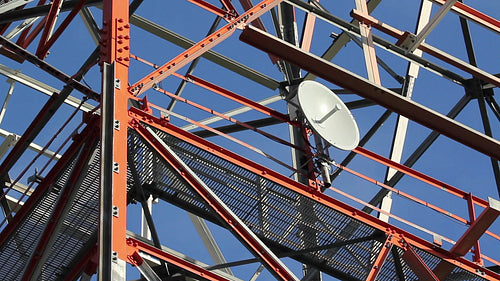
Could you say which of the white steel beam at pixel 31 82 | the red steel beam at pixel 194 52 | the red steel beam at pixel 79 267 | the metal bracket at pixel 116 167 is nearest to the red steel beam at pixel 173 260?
the metal bracket at pixel 116 167

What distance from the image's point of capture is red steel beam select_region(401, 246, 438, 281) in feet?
71.1

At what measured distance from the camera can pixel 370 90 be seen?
72.2 ft

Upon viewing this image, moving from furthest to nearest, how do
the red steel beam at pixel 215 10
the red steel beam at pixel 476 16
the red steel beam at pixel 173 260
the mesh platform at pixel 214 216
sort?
the red steel beam at pixel 476 16, the red steel beam at pixel 215 10, the mesh platform at pixel 214 216, the red steel beam at pixel 173 260

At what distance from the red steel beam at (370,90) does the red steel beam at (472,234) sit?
3.83ft

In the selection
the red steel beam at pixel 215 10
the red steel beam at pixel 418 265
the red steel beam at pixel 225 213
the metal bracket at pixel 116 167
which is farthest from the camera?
the red steel beam at pixel 215 10

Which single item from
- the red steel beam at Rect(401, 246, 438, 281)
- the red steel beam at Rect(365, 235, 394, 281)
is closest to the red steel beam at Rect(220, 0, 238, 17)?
the red steel beam at Rect(365, 235, 394, 281)

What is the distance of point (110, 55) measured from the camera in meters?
20.0

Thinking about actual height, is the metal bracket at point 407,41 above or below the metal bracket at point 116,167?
above

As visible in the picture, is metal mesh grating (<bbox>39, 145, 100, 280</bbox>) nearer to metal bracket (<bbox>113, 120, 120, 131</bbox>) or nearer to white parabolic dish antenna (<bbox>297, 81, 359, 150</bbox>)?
metal bracket (<bbox>113, 120, 120, 131</bbox>)

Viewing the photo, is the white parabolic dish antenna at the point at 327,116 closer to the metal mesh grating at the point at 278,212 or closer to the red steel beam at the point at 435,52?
the metal mesh grating at the point at 278,212

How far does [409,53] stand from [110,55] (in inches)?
249

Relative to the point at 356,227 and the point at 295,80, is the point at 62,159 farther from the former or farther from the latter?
the point at 295,80

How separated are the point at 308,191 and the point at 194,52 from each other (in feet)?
9.91

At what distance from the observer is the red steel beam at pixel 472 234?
22.1 meters
